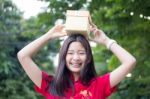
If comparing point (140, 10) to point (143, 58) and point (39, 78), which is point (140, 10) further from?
point (39, 78)

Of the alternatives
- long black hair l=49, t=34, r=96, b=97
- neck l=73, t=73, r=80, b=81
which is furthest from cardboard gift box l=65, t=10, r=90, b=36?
neck l=73, t=73, r=80, b=81

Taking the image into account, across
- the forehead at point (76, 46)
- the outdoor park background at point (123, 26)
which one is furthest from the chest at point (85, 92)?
the outdoor park background at point (123, 26)

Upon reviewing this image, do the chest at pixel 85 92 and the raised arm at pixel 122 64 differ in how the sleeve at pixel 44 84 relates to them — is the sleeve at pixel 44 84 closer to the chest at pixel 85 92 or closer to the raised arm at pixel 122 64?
the chest at pixel 85 92

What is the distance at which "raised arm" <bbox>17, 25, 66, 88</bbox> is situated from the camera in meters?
4.82

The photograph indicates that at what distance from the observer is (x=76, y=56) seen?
4.72m

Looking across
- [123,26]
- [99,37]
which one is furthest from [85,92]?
[123,26]

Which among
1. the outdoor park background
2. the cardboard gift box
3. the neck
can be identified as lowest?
the outdoor park background

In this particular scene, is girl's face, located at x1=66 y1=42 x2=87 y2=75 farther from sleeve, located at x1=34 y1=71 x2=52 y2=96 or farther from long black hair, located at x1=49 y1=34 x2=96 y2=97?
sleeve, located at x1=34 y1=71 x2=52 y2=96

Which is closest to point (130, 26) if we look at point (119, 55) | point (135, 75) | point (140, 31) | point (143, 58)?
point (140, 31)

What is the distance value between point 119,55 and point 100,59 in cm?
506

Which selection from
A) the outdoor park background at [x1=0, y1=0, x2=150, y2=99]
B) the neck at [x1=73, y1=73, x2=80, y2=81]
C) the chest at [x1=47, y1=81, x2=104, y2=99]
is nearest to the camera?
the chest at [x1=47, y1=81, x2=104, y2=99]

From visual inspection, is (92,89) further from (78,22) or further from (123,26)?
(123,26)

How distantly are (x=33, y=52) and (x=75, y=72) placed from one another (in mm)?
389

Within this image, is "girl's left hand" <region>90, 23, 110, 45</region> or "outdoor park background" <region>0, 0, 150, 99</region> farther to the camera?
"outdoor park background" <region>0, 0, 150, 99</region>
